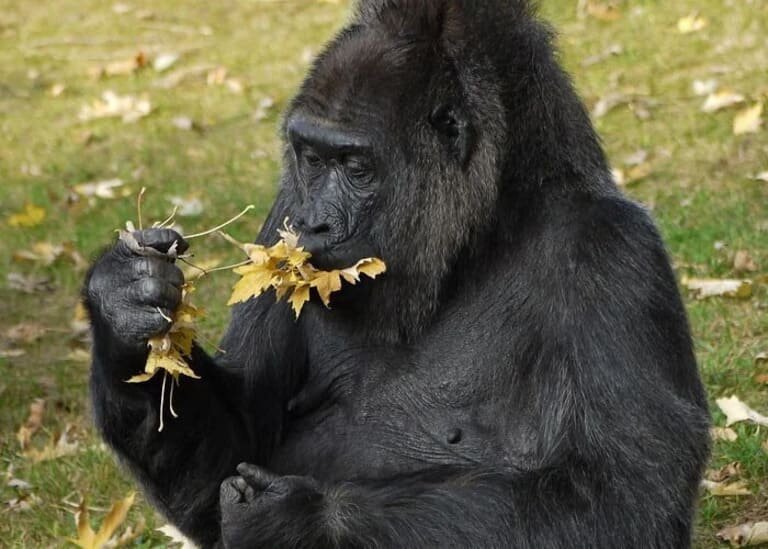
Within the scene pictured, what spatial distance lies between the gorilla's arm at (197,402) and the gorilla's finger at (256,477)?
508mm

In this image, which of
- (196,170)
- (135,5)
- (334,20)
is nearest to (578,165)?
(196,170)

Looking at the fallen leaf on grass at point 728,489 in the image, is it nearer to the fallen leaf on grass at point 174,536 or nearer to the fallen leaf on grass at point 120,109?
the fallen leaf on grass at point 174,536

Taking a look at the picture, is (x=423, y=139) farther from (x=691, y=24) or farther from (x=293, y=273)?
(x=691, y=24)

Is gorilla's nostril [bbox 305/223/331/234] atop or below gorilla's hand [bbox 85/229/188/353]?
atop

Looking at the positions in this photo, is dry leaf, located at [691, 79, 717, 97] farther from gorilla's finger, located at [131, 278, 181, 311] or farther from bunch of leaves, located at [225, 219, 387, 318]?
gorilla's finger, located at [131, 278, 181, 311]

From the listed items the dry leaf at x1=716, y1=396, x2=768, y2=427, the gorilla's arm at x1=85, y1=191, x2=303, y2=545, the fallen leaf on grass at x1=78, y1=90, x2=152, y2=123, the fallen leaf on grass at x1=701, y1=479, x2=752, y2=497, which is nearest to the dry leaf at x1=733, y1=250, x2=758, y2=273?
the dry leaf at x1=716, y1=396, x2=768, y2=427

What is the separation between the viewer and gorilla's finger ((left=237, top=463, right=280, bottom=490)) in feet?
13.4

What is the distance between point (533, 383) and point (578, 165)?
2.37 ft

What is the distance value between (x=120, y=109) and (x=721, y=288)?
6.59 meters

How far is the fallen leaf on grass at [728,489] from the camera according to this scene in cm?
547

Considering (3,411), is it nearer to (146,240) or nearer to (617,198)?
(146,240)

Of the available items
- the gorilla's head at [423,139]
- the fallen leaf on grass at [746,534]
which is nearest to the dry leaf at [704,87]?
the fallen leaf on grass at [746,534]

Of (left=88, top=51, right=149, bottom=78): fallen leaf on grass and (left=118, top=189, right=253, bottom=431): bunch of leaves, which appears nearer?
(left=118, top=189, right=253, bottom=431): bunch of leaves

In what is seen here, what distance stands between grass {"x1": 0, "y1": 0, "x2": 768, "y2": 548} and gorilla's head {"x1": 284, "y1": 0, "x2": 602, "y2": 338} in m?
0.70
